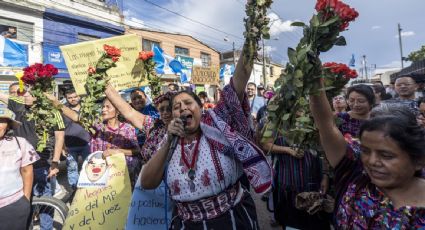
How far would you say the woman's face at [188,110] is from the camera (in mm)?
2021

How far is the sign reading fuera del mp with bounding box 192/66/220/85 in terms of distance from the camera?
29.5ft

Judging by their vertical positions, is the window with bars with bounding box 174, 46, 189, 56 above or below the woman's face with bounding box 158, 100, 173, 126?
above

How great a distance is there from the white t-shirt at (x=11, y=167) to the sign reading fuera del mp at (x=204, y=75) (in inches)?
242

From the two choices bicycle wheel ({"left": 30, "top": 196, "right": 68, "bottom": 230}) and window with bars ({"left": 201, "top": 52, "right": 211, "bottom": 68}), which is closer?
bicycle wheel ({"left": 30, "top": 196, "right": 68, "bottom": 230})

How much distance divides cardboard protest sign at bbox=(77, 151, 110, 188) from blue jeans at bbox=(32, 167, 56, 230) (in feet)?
3.24

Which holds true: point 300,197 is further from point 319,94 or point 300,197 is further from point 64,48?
point 64,48

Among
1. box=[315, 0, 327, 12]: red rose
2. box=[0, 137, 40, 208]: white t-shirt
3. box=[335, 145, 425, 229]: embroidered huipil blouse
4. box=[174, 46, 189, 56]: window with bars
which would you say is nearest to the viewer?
box=[335, 145, 425, 229]: embroidered huipil blouse

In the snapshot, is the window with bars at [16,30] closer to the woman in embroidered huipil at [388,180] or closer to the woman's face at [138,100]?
the woman's face at [138,100]

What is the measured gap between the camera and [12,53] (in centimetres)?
1105

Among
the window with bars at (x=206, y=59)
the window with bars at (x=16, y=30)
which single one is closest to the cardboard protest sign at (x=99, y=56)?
the window with bars at (x=16, y=30)

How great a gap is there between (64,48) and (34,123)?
3.19ft

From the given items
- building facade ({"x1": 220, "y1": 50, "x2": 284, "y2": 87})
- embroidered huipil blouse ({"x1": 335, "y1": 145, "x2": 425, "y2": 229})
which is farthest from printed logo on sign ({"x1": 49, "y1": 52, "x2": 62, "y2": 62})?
building facade ({"x1": 220, "y1": 50, "x2": 284, "y2": 87})

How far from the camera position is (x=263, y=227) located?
4316 mm

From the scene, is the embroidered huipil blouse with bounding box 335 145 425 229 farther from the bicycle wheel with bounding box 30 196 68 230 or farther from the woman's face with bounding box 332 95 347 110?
the bicycle wheel with bounding box 30 196 68 230
